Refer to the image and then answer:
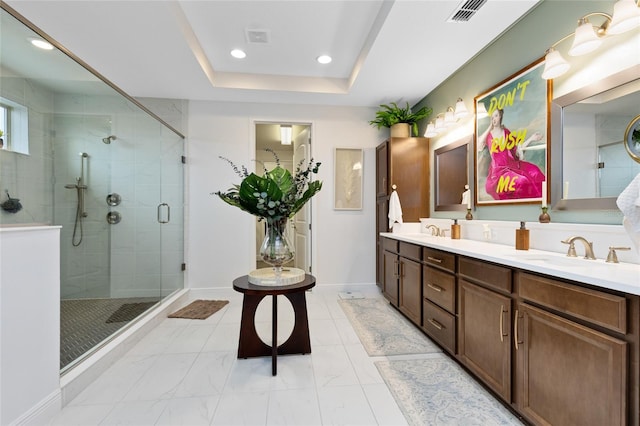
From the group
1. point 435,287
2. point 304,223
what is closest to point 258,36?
point 304,223

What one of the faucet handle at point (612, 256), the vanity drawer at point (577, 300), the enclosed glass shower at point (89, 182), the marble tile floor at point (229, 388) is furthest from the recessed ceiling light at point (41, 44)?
the faucet handle at point (612, 256)

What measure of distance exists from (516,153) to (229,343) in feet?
9.25

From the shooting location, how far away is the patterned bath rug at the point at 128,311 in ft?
8.34

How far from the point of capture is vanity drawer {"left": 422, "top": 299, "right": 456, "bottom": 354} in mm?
2045

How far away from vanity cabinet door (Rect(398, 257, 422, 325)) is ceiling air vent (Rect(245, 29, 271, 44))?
2569mm

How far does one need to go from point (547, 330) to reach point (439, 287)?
3.06 feet

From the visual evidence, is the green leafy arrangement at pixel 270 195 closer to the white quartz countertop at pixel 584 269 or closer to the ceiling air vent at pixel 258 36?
the white quartz countertop at pixel 584 269

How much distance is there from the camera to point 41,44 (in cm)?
174

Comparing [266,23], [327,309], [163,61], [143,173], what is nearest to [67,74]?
[163,61]

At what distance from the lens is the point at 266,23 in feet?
8.38

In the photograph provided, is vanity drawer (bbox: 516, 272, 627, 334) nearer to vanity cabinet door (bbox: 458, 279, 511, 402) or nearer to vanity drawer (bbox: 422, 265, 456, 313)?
vanity cabinet door (bbox: 458, 279, 511, 402)

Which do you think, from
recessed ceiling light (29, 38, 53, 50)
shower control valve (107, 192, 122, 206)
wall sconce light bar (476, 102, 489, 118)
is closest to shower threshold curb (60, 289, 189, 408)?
shower control valve (107, 192, 122, 206)

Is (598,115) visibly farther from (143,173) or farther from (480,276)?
(143,173)

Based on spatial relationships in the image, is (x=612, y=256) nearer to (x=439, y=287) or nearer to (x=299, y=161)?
(x=439, y=287)
